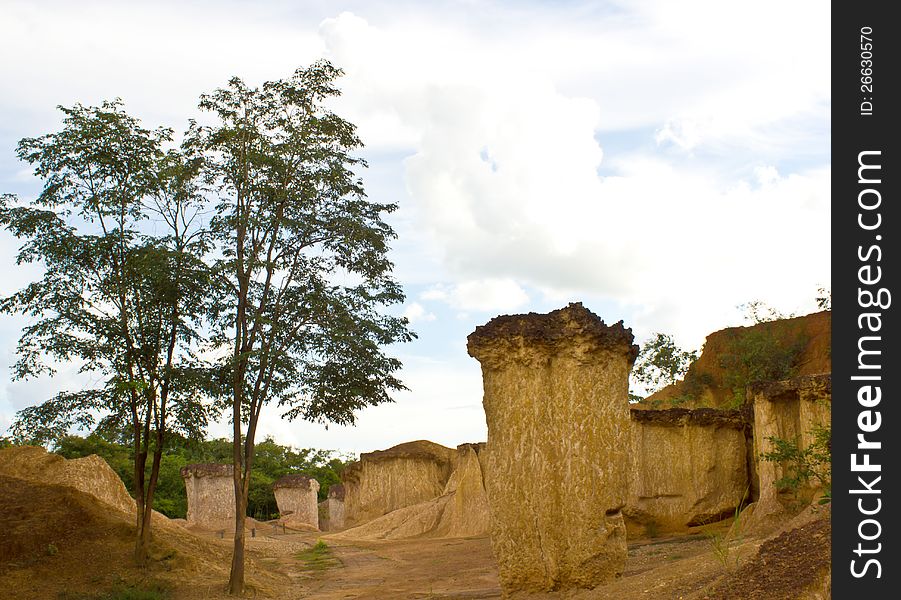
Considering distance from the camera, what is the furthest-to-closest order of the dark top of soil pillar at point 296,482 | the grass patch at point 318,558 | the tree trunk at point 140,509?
the dark top of soil pillar at point 296,482 < the grass patch at point 318,558 < the tree trunk at point 140,509

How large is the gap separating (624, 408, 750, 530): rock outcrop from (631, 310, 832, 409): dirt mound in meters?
11.9

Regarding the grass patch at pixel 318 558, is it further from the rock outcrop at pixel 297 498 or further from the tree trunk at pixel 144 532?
the rock outcrop at pixel 297 498

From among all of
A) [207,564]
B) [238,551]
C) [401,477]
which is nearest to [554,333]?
[238,551]

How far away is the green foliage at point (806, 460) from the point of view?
39.8ft

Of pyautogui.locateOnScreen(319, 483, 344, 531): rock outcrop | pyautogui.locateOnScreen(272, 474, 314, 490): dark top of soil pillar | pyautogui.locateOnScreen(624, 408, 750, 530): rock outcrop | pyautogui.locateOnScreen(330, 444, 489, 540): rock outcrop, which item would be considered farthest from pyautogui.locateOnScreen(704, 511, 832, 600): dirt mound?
pyautogui.locateOnScreen(319, 483, 344, 531): rock outcrop

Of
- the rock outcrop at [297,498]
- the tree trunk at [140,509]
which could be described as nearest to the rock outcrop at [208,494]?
the rock outcrop at [297,498]

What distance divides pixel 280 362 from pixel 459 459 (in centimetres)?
1159

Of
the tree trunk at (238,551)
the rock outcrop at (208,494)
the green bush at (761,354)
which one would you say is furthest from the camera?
the rock outcrop at (208,494)

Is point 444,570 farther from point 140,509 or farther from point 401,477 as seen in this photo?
point 401,477

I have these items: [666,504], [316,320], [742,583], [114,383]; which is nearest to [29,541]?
[114,383]

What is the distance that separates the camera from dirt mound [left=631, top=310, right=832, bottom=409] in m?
30.1

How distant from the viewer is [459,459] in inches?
1024

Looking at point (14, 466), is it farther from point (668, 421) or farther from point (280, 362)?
point (668, 421)

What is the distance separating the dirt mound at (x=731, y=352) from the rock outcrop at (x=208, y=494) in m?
15.5
